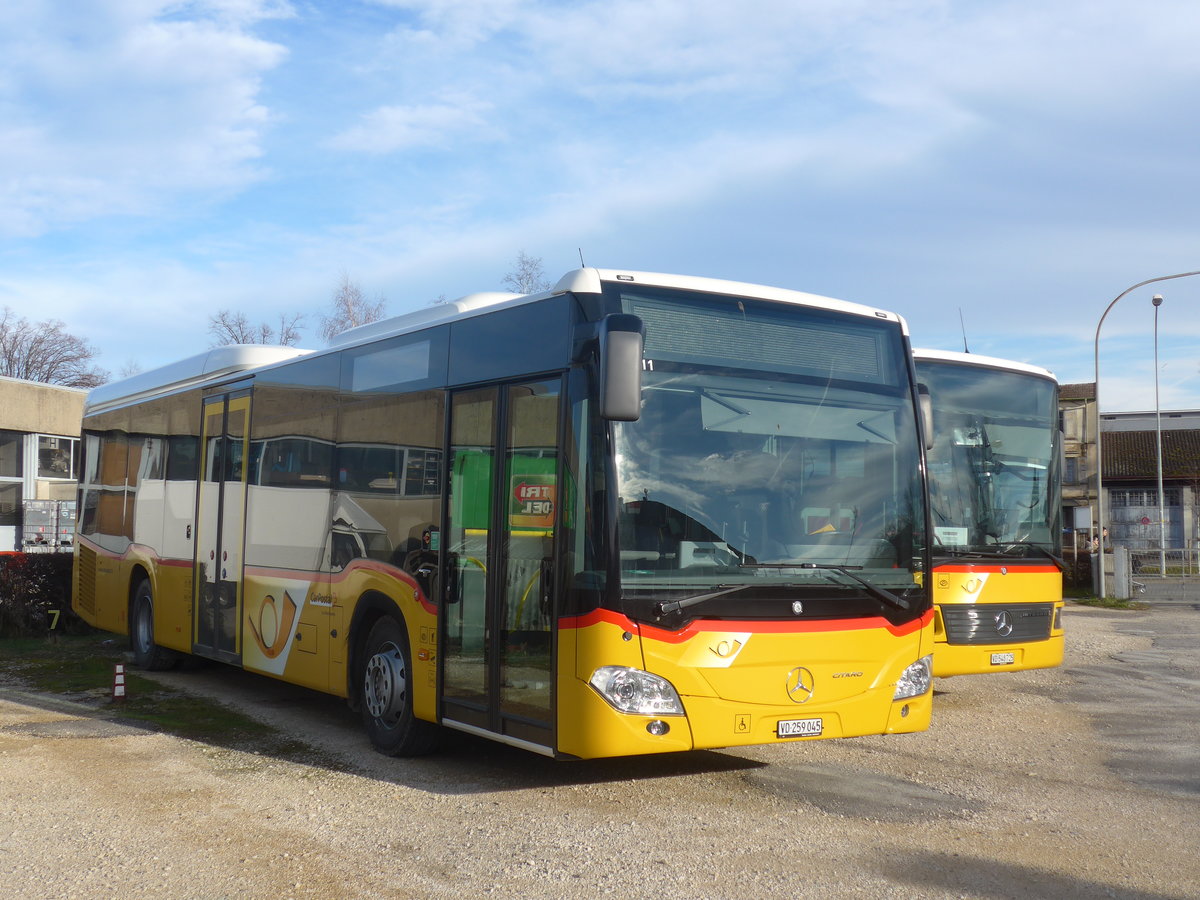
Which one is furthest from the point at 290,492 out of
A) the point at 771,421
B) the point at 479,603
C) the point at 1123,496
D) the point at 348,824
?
the point at 1123,496

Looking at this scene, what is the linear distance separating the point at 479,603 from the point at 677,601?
148 cm

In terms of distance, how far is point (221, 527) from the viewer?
11664mm

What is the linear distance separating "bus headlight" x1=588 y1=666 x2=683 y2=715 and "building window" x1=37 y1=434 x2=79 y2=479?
27610 millimetres

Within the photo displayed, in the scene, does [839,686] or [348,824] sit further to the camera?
[839,686]

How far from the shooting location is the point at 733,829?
21.7 ft

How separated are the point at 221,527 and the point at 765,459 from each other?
6.48m

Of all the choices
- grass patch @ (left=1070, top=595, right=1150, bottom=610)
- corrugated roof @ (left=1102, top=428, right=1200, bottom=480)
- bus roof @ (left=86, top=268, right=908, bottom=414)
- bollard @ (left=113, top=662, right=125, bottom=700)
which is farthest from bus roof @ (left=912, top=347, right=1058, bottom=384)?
corrugated roof @ (left=1102, top=428, right=1200, bottom=480)

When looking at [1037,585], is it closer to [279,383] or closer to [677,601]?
[677,601]

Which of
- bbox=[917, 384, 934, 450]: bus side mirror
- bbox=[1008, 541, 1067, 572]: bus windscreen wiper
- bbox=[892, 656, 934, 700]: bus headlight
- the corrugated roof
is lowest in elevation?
bbox=[892, 656, 934, 700]: bus headlight

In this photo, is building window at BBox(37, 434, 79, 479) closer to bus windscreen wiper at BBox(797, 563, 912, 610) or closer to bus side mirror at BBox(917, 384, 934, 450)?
bus side mirror at BBox(917, 384, 934, 450)

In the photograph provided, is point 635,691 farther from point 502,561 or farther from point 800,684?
point 502,561

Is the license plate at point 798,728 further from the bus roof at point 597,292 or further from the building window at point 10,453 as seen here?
the building window at point 10,453

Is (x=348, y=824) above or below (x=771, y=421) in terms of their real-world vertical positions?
below

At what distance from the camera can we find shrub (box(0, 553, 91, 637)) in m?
16.8
